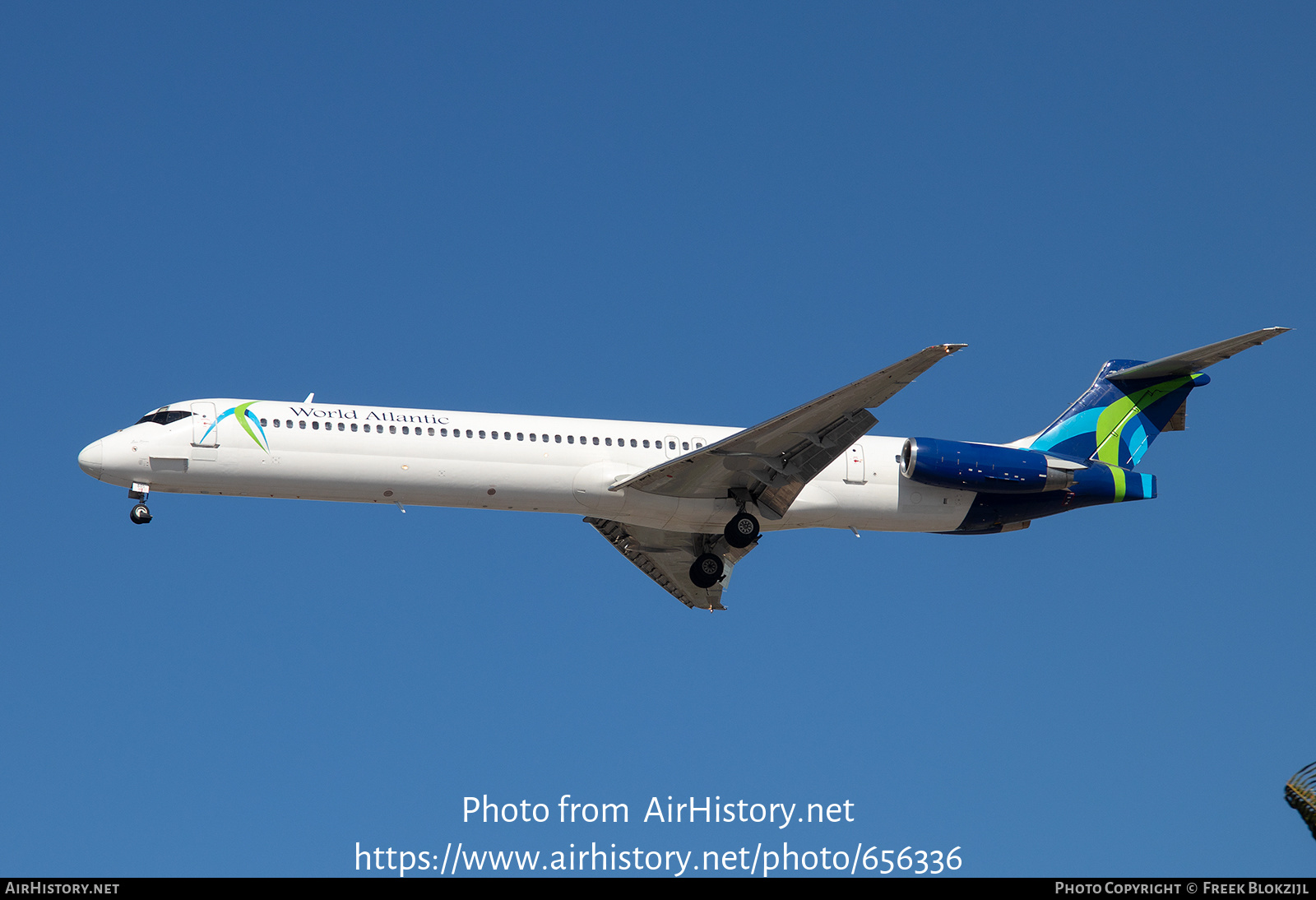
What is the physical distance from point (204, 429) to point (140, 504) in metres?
1.81

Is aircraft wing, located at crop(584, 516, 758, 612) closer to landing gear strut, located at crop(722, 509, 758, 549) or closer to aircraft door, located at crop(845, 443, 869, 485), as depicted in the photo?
landing gear strut, located at crop(722, 509, 758, 549)

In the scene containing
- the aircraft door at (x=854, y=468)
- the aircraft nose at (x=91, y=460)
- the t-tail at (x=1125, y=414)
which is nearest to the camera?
the aircraft nose at (x=91, y=460)

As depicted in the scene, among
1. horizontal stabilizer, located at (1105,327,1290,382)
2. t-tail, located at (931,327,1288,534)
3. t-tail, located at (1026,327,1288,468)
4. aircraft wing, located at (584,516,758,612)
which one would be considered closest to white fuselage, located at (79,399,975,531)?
aircraft wing, located at (584,516,758,612)

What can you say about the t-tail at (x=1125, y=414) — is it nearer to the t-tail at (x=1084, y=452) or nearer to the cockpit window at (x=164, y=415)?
the t-tail at (x=1084, y=452)

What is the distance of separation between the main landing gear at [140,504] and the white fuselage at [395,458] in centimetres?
10

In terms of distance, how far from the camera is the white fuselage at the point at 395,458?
85.5 feet

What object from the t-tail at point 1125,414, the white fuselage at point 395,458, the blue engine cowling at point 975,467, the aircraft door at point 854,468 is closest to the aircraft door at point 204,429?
the white fuselage at point 395,458

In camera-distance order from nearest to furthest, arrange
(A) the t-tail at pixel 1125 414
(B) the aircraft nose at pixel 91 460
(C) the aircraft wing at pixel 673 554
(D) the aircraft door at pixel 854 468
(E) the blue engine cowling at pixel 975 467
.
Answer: (B) the aircraft nose at pixel 91 460, (E) the blue engine cowling at pixel 975 467, (D) the aircraft door at pixel 854 468, (A) the t-tail at pixel 1125 414, (C) the aircraft wing at pixel 673 554

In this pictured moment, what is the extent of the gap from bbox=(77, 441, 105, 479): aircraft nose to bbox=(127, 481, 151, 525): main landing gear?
0.69 m

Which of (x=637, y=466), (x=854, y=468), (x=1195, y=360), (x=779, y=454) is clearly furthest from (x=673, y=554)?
(x=1195, y=360)

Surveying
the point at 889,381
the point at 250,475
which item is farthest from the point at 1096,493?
the point at 250,475

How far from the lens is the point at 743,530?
2738cm

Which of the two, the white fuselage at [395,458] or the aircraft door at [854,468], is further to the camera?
the aircraft door at [854,468]

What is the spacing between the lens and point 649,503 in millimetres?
27219
